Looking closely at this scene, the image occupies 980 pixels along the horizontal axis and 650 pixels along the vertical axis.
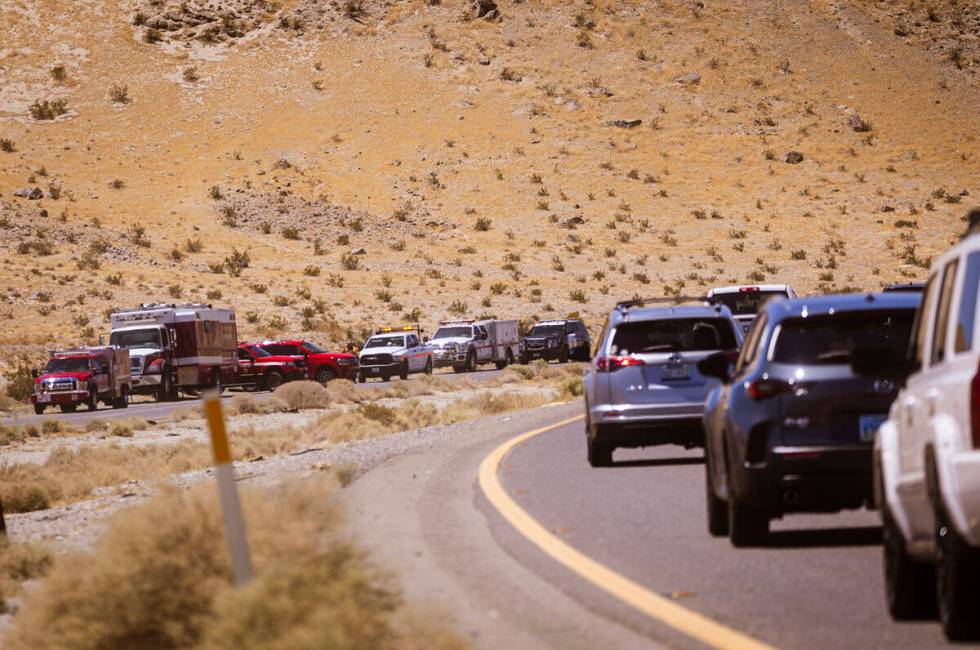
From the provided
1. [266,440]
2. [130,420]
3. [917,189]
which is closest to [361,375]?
[130,420]

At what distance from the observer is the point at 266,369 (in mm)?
52844

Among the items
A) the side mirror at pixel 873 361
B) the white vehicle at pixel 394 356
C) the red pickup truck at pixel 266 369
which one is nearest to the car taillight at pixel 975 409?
the side mirror at pixel 873 361

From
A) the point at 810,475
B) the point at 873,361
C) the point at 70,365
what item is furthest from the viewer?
the point at 70,365

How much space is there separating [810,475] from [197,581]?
469 cm

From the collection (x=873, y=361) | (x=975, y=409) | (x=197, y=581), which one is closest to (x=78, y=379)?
(x=873, y=361)

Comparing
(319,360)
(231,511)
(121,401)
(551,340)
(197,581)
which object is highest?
(231,511)

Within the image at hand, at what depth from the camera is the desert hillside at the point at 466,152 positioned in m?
77.8

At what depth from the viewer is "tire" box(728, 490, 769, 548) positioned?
36.3ft

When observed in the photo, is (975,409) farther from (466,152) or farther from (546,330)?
(466,152)

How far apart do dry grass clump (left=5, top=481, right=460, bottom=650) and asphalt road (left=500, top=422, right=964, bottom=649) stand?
6.10 feet

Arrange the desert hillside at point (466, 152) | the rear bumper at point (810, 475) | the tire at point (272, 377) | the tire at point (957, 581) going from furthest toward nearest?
1. the desert hillside at point (466, 152)
2. the tire at point (272, 377)
3. the rear bumper at point (810, 475)
4. the tire at point (957, 581)

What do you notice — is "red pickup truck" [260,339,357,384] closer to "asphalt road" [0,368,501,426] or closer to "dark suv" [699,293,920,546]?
"asphalt road" [0,368,501,426]

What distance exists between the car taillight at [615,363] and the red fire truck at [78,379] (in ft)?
98.5

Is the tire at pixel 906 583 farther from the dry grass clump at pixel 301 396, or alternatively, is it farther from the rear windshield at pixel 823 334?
the dry grass clump at pixel 301 396
